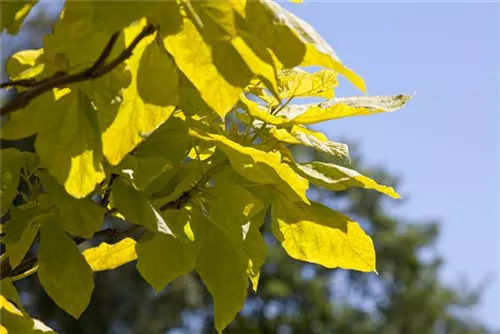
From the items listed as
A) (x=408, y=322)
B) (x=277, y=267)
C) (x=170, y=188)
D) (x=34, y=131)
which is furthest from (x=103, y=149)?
(x=408, y=322)

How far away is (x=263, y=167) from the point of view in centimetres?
62

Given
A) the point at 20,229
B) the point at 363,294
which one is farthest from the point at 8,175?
the point at 363,294

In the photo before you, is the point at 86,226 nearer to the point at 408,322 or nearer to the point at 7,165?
the point at 7,165

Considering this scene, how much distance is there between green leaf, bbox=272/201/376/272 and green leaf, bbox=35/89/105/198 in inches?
8.4

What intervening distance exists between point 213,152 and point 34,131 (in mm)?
215

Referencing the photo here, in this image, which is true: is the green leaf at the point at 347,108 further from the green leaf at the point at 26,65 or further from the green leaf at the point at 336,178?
the green leaf at the point at 26,65

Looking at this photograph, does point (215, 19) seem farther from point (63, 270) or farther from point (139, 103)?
→ point (63, 270)

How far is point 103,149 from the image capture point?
55 centimetres

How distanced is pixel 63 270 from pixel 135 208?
0.25 ft

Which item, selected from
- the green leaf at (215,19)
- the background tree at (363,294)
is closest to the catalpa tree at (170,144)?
the green leaf at (215,19)

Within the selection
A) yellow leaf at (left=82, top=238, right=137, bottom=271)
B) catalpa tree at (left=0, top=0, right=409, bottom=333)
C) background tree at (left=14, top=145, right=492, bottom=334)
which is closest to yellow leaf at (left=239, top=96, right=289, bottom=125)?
catalpa tree at (left=0, top=0, right=409, bottom=333)

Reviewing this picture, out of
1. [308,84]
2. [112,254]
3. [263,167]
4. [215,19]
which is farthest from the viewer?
[112,254]

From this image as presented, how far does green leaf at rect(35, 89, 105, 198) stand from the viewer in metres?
0.55

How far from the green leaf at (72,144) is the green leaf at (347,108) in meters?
0.20
